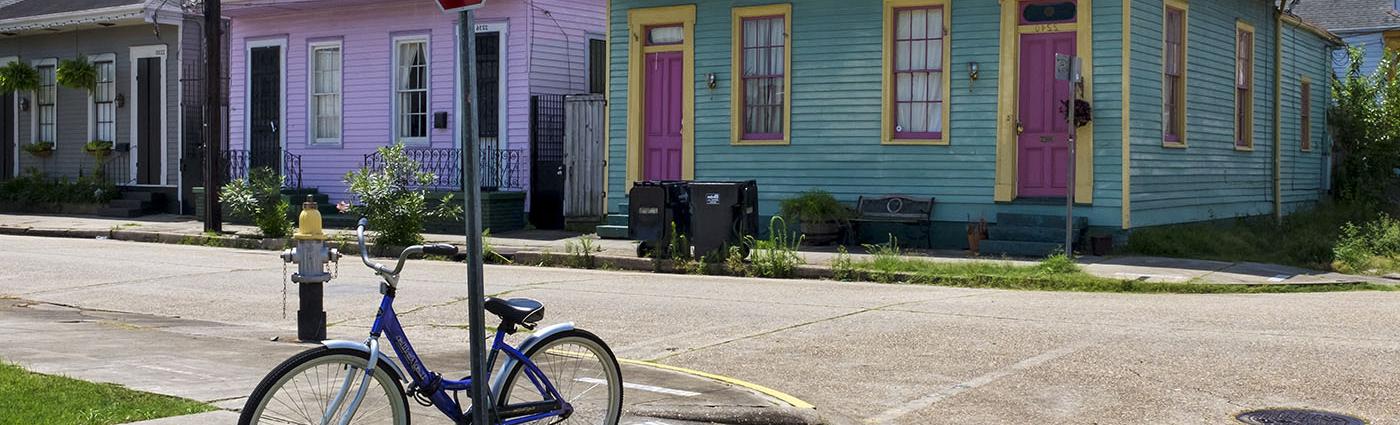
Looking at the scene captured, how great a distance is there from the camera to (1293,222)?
22.3m

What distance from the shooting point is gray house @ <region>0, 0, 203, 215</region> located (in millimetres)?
27703

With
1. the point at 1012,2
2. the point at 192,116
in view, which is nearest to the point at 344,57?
the point at 192,116

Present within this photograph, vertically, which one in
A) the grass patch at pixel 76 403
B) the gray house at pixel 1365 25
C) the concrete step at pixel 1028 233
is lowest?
the grass patch at pixel 76 403

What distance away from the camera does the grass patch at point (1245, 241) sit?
58.2ft

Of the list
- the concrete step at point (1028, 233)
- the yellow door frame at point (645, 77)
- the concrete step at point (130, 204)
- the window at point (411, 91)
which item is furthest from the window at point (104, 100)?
the concrete step at point (1028, 233)

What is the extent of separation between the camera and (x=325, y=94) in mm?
25953

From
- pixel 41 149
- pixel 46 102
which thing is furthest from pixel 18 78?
pixel 41 149

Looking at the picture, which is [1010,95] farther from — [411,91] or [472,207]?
[472,207]

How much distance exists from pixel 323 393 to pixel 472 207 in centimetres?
86

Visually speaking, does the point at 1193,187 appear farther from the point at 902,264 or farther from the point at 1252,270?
the point at 902,264

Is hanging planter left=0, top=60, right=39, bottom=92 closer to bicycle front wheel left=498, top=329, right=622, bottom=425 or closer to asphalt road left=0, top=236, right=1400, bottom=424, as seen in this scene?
asphalt road left=0, top=236, right=1400, bottom=424

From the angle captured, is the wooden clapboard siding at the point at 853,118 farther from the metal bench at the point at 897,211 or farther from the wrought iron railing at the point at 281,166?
the wrought iron railing at the point at 281,166

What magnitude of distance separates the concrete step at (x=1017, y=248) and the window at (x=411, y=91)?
10.5m

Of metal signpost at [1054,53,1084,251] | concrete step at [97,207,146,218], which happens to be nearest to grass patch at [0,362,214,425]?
metal signpost at [1054,53,1084,251]
